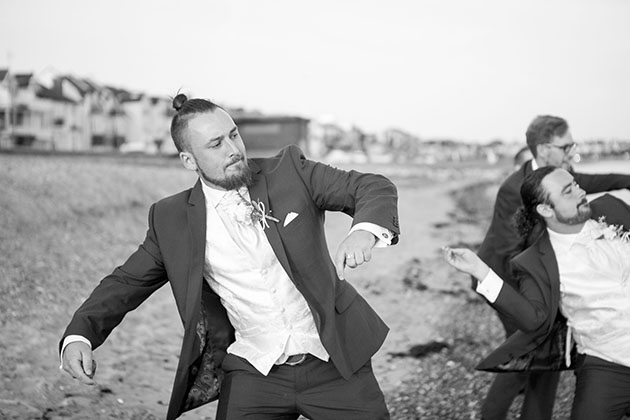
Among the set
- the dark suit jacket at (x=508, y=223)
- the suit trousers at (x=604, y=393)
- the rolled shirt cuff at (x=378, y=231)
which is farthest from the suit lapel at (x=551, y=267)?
the rolled shirt cuff at (x=378, y=231)

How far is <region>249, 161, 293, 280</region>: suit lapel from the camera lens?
151 inches

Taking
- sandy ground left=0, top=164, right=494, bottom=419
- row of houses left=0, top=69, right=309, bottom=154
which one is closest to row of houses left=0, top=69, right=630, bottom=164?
row of houses left=0, top=69, right=309, bottom=154

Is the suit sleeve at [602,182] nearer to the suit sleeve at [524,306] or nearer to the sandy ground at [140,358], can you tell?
the suit sleeve at [524,306]

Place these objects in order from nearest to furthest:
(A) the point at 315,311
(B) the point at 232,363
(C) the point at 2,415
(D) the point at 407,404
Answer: (A) the point at 315,311 → (B) the point at 232,363 → (C) the point at 2,415 → (D) the point at 407,404

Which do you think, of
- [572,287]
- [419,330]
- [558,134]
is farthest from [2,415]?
[419,330]

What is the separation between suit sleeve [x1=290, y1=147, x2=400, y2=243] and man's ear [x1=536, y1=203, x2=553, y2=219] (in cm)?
136

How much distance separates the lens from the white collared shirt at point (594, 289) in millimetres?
4355

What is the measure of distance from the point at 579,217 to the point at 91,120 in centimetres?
7634

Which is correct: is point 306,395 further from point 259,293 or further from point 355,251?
point 355,251

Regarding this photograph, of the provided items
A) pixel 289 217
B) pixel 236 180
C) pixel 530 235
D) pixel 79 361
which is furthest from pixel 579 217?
pixel 79 361

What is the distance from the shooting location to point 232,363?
13.5 ft

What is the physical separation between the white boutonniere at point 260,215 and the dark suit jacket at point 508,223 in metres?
2.65

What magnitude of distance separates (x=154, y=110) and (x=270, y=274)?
86.8 meters

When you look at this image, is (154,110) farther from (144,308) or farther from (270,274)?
(270,274)
